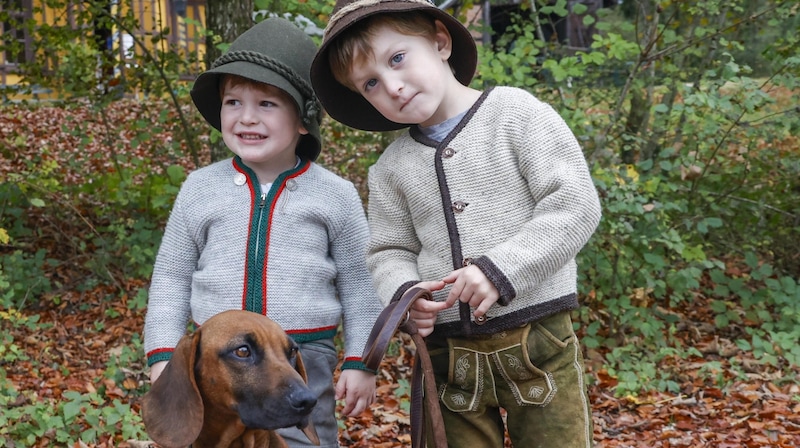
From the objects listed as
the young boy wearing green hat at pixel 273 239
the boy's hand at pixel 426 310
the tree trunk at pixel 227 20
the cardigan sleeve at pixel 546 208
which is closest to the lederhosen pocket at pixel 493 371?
the boy's hand at pixel 426 310

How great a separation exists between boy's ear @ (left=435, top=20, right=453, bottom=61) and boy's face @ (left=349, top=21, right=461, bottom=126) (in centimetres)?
7

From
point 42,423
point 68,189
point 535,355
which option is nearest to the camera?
point 535,355

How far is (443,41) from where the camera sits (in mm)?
2771

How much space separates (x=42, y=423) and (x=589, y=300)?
12.7ft

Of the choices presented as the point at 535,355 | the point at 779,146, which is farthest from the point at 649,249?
the point at 535,355

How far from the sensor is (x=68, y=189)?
29.5 feet

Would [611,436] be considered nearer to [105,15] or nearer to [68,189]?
[105,15]

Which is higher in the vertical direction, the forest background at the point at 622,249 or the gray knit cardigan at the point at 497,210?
the gray knit cardigan at the point at 497,210

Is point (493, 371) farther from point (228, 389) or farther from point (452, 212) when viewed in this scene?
point (228, 389)

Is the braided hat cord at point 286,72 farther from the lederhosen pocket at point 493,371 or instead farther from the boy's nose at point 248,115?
the lederhosen pocket at point 493,371

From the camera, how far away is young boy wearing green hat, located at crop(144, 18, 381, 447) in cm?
288

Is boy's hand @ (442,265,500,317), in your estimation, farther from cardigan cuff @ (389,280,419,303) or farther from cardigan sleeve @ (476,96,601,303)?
cardigan cuff @ (389,280,419,303)

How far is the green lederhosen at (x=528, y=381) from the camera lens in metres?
2.65

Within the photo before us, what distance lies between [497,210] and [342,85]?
0.73 meters
